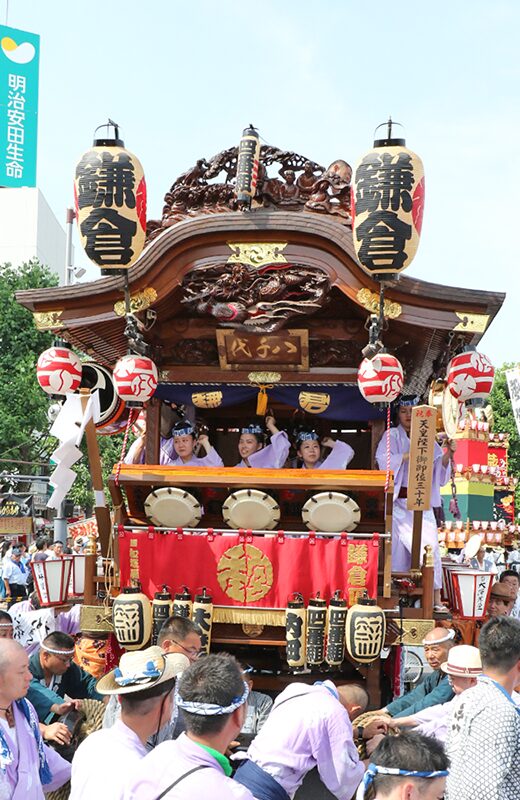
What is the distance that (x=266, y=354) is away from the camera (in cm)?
883

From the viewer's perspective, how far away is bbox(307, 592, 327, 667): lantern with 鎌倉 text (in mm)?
7168

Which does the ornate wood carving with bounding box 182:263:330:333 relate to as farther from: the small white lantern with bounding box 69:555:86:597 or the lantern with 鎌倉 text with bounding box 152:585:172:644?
the small white lantern with bounding box 69:555:86:597

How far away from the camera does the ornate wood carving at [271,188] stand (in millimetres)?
8055

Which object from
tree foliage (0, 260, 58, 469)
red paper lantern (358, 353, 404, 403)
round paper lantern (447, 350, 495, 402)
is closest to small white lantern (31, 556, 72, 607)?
red paper lantern (358, 353, 404, 403)

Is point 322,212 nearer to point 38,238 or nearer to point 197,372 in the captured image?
point 197,372

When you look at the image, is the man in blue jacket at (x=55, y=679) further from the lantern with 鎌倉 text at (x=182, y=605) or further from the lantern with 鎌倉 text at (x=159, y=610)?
the lantern with 鎌倉 text at (x=182, y=605)

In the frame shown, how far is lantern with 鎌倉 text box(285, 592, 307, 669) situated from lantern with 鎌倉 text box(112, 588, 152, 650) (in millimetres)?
1143

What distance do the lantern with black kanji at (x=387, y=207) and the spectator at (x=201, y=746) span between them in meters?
4.65

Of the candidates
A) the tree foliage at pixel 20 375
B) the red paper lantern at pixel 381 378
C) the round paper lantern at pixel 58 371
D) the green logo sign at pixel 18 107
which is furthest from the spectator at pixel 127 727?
the green logo sign at pixel 18 107

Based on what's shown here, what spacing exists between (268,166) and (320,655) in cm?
422

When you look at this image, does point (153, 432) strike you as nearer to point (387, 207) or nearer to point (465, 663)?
point (387, 207)

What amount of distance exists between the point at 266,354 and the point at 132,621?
9.41ft

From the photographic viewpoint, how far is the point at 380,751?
2871 mm

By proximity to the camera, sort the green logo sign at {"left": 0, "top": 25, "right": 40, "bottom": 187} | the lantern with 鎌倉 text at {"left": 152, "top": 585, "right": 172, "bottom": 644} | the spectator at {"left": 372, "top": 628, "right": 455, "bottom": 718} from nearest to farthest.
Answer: the spectator at {"left": 372, "top": 628, "right": 455, "bottom": 718}, the lantern with 鎌倉 text at {"left": 152, "top": 585, "right": 172, "bottom": 644}, the green logo sign at {"left": 0, "top": 25, "right": 40, "bottom": 187}
